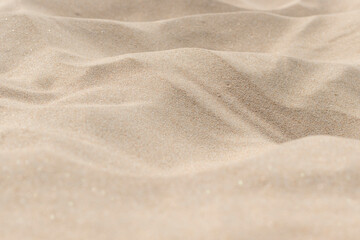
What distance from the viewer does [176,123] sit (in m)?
1.40

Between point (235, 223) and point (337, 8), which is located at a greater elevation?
point (235, 223)

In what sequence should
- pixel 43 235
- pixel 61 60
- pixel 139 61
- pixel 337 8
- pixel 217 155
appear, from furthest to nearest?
1. pixel 337 8
2. pixel 61 60
3. pixel 139 61
4. pixel 217 155
5. pixel 43 235

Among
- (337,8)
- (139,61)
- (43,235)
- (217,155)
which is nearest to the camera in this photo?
(43,235)

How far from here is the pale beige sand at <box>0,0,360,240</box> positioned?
91 cm

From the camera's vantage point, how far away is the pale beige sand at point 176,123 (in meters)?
0.91

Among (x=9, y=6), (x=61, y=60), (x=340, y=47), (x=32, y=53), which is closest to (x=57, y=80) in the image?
(x=61, y=60)

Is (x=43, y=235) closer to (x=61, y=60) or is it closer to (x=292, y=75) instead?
(x=61, y=60)

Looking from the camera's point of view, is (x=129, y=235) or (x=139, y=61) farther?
(x=139, y=61)

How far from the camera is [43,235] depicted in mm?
852

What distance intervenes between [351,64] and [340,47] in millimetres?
367

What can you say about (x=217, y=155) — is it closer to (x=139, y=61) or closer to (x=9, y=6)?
(x=139, y=61)

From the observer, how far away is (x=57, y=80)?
1595mm

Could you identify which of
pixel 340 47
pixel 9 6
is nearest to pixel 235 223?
pixel 340 47

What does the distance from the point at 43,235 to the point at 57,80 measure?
2.78 feet
